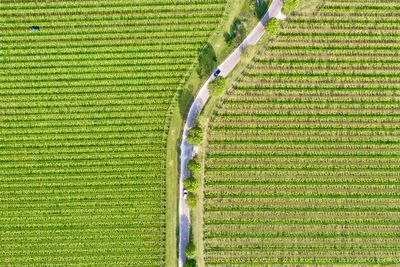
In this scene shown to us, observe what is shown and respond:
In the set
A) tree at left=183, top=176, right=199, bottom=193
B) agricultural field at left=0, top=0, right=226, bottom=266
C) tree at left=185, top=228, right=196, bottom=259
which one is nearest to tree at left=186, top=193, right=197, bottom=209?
tree at left=183, top=176, right=199, bottom=193

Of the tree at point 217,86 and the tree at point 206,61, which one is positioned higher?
the tree at point 206,61

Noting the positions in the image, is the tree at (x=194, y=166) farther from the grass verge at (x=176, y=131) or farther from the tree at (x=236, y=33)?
the tree at (x=236, y=33)

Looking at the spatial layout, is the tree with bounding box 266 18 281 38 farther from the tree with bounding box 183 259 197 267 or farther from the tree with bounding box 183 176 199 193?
the tree with bounding box 183 259 197 267

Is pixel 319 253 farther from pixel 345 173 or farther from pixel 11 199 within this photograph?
pixel 11 199

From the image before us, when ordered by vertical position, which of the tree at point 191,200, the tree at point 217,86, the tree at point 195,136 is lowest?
the tree at point 191,200

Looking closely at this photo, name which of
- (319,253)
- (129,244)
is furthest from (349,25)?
(129,244)

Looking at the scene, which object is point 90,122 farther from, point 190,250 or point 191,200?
point 190,250

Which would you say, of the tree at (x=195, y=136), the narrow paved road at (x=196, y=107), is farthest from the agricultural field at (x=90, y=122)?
the tree at (x=195, y=136)
